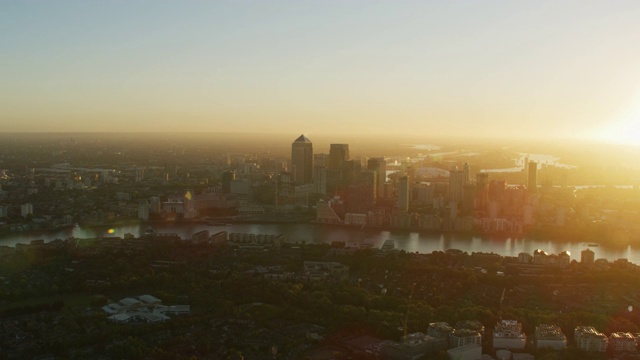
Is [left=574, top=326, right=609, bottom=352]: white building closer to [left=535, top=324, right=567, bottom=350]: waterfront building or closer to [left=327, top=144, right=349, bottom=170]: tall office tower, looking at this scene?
[left=535, top=324, right=567, bottom=350]: waterfront building

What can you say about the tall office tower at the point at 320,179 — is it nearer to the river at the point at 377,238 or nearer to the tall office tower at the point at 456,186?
the tall office tower at the point at 456,186

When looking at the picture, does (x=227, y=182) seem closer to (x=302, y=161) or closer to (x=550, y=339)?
(x=302, y=161)

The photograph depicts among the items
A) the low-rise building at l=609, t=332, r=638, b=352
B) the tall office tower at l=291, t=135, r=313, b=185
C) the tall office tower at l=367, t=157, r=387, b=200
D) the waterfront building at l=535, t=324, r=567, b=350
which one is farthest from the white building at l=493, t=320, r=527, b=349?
the tall office tower at l=291, t=135, r=313, b=185

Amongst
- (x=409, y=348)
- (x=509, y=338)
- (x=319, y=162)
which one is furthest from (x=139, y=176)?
(x=509, y=338)

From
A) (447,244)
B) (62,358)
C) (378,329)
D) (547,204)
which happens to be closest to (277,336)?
(378,329)

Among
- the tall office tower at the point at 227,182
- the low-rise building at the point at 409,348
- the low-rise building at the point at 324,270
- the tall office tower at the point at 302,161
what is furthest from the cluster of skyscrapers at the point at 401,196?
the low-rise building at the point at 409,348

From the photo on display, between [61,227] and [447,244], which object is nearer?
[447,244]

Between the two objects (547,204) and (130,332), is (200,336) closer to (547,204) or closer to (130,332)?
(130,332)
